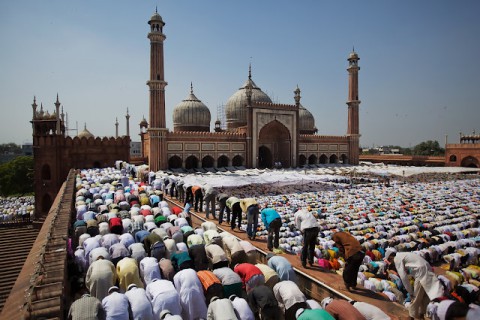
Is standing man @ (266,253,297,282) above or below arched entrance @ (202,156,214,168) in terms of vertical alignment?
below

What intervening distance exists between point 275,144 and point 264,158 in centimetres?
179

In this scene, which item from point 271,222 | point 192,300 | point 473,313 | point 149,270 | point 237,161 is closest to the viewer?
point 473,313

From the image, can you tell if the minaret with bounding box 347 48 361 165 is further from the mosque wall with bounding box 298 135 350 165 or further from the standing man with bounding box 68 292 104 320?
the standing man with bounding box 68 292 104 320

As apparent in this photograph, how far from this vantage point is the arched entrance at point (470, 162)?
28.6m

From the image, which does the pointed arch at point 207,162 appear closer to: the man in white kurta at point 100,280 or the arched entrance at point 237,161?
the arched entrance at point 237,161

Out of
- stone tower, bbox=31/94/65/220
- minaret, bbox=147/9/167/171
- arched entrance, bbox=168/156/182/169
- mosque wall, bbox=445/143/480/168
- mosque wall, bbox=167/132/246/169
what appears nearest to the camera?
stone tower, bbox=31/94/65/220

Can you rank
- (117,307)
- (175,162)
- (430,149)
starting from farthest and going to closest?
1. (430,149)
2. (175,162)
3. (117,307)

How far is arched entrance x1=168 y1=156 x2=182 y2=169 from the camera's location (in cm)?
2371

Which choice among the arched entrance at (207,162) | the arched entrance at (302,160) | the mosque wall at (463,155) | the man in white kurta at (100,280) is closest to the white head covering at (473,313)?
the man in white kurta at (100,280)

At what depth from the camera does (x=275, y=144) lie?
95.4 ft

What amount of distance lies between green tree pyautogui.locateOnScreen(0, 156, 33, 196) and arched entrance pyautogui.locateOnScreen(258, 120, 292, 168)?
906 inches

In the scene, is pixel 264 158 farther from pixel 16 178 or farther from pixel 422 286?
pixel 422 286

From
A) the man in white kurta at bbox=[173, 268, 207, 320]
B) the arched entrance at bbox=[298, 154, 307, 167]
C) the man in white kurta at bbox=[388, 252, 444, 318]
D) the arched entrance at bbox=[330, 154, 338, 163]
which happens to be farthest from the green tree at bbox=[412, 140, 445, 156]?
the man in white kurta at bbox=[173, 268, 207, 320]

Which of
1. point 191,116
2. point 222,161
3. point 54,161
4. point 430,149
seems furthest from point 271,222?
point 430,149
